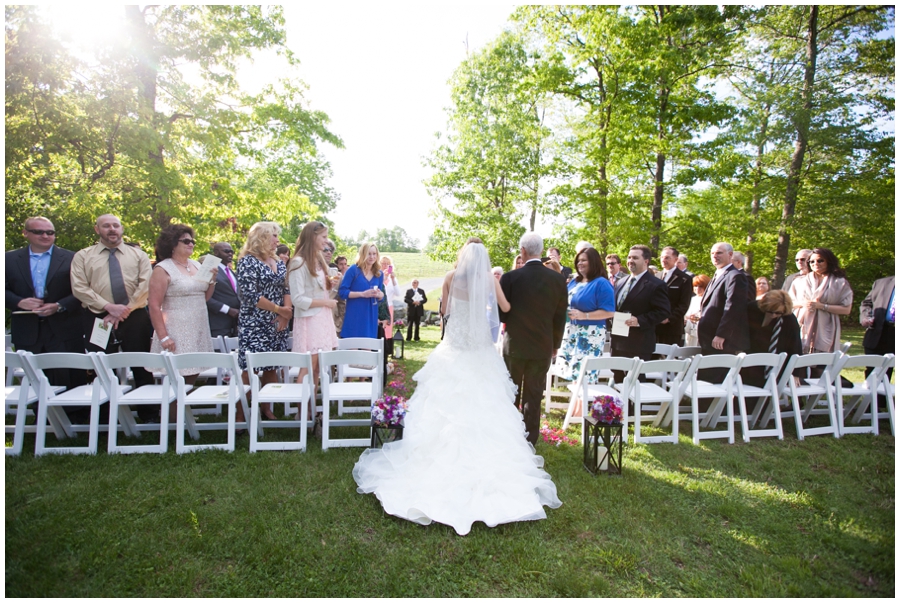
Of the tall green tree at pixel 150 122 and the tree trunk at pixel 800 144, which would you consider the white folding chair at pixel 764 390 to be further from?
the tall green tree at pixel 150 122

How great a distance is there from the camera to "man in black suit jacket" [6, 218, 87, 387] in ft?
14.6

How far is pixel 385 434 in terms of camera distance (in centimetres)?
388

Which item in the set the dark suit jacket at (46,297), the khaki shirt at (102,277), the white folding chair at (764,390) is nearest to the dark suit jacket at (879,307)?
the white folding chair at (764,390)

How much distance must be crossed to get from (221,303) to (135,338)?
145cm

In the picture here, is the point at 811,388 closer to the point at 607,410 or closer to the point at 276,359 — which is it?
the point at 607,410

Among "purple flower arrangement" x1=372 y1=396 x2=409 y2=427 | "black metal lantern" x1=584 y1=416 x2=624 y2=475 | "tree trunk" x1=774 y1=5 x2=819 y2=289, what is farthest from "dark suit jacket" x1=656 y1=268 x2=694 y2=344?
"tree trunk" x1=774 y1=5 x2=819 y2=289

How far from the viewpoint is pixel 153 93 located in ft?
28.2

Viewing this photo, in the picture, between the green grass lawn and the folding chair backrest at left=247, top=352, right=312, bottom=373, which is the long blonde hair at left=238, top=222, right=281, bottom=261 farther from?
the green grass lawn

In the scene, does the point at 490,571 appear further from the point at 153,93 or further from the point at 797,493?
the point at 153,93

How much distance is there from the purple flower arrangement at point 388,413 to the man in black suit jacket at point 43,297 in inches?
132

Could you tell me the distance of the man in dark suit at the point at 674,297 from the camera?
19.9 feet

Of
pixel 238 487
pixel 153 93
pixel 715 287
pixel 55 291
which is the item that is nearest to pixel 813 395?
pixel 715 287

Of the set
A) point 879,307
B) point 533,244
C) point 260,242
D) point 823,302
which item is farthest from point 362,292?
point 879,307

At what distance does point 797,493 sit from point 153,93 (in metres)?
11.2
